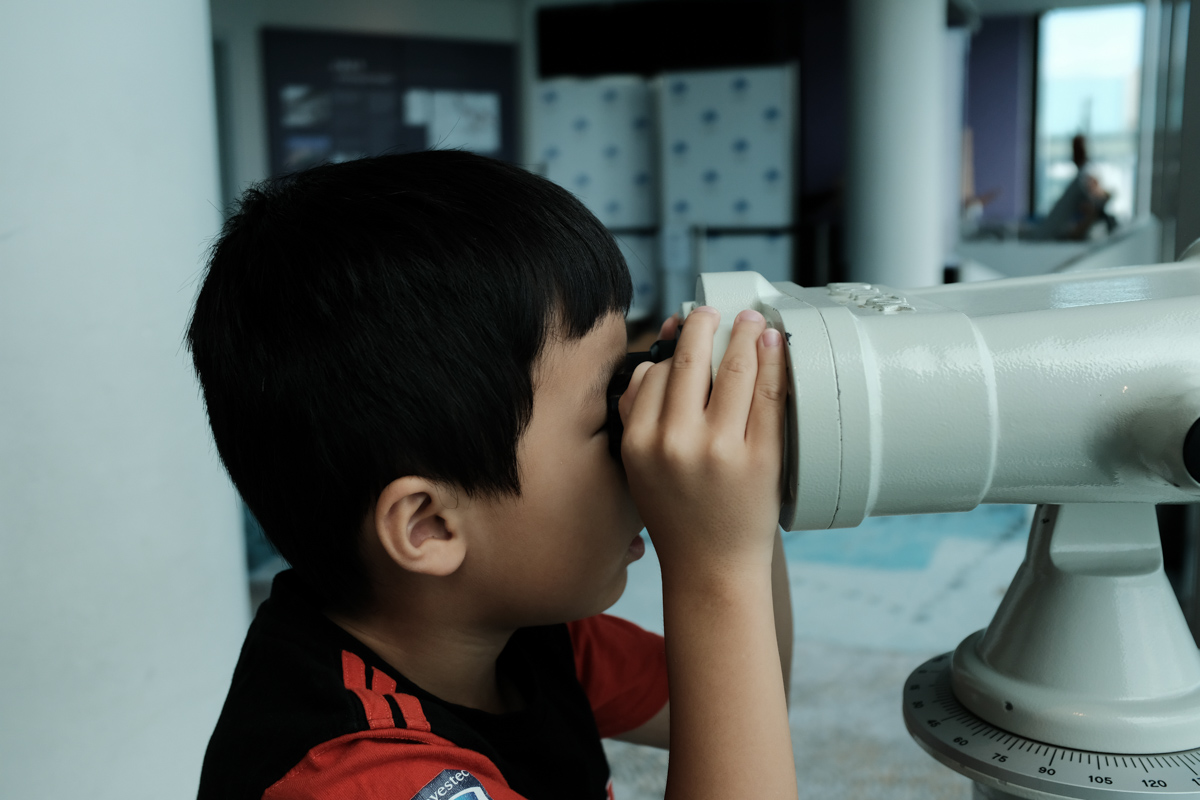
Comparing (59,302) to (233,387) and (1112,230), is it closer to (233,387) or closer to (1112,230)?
(233,387)

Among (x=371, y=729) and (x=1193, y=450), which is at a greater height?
(x=1193, y=450)

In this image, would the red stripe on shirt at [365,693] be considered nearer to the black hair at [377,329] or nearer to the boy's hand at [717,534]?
the black hair at [377,329]

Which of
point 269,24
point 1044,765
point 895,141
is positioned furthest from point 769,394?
point 269,24

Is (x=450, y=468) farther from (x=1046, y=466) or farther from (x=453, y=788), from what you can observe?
(x=1046, y=466)

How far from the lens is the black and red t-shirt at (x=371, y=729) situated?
0.56 metres

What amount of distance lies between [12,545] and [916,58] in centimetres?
407

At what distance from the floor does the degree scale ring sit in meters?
1.17

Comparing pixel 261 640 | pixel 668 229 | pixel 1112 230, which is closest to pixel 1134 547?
pixel 261 640

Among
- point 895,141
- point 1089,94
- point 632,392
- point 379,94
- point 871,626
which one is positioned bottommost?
point 871,626

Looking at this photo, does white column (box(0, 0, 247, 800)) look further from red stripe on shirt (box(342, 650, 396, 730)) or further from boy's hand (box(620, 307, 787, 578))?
boy's hand (box(620, 307, 787, 578))

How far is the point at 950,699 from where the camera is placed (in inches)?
23.1

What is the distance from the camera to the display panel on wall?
5176mm

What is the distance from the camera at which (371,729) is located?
1.90ft

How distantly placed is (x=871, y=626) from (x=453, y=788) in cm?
193
